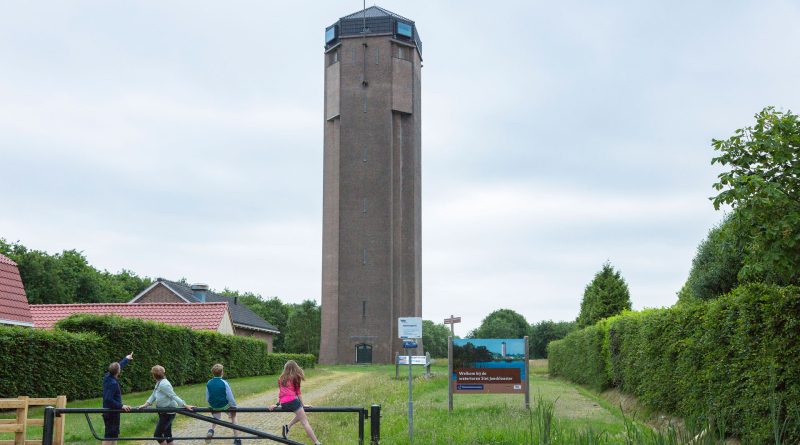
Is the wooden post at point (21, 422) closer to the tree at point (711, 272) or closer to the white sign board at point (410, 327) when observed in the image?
the white sign board at point (410, 327)

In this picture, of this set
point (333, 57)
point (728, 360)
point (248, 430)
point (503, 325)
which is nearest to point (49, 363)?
point (248, 430)

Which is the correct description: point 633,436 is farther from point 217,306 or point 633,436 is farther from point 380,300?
point 380,300

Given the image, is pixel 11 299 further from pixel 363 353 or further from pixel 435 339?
pixel 435 339

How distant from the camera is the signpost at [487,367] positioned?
18.7 meters

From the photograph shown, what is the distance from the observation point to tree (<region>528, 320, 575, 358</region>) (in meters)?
115

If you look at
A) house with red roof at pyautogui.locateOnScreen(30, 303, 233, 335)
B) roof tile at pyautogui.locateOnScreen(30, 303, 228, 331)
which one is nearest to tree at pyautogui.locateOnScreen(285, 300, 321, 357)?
house with red roof at pyautogui.locateOnScreen(30, 303, 233, 335)

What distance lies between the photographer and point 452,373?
18.5m

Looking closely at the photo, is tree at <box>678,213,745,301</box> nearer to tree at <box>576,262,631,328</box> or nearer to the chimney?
tree at <box>576,262,631,328</box>

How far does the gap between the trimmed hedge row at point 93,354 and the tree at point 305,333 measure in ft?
164

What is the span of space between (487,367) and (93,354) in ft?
37.0

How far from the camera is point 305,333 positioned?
276ft

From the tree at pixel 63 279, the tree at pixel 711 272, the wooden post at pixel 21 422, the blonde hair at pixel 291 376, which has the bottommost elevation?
the wooden post at pixel 21 422

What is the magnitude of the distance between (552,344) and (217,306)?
19.2 m

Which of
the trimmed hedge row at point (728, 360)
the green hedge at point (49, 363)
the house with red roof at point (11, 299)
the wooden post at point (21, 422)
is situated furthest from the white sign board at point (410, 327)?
the house with red roof at point (11, 299)
